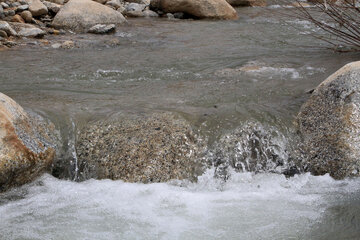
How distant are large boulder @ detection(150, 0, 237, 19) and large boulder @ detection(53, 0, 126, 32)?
1.74m

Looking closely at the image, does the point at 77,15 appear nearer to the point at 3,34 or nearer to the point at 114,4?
the point at 3,34

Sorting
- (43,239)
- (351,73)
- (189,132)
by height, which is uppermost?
(351,73)

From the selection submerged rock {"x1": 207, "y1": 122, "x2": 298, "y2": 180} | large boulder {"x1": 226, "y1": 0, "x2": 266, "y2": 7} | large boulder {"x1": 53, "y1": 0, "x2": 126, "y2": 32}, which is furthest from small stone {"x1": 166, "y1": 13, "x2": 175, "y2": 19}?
submerged rock {"x1": 207, "y1": 122, "x2": 298, "y2": 180}

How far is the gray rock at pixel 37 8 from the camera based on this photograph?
979 centimetres

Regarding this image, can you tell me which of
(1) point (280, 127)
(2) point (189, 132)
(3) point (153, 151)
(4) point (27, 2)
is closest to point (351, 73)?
(1) point (280, 127)

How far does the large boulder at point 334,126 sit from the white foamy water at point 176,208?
14cm

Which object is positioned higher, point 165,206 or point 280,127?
point 280,127

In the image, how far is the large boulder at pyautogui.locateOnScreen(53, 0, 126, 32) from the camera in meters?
9.53

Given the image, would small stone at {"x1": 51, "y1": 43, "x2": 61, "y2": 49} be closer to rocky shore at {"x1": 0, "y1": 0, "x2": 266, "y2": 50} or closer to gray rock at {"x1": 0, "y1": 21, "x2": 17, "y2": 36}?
rocky shore at {"x1": 0, "y1": 0, "x2": 266, "y2": 50}

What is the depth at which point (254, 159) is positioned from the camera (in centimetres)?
432

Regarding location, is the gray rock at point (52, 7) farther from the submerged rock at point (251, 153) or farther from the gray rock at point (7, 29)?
the submerged rock at point (251, 153)

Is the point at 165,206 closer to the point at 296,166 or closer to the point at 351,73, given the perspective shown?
the point at 296,166

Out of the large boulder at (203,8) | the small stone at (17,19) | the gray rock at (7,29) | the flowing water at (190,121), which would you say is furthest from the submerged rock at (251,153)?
the large boulder at (203,8)

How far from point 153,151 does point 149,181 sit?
275 millimetres
